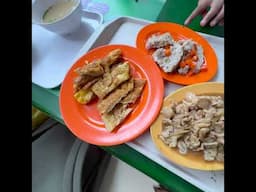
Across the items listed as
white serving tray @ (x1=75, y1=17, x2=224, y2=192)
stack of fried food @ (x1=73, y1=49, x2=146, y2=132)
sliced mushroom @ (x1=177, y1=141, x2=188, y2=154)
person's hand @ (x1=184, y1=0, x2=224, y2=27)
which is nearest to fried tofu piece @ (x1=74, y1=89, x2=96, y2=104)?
stack of fried food @ (x1=73, y1=49, x2=146, y2=132)

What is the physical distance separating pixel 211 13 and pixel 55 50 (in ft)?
1.46

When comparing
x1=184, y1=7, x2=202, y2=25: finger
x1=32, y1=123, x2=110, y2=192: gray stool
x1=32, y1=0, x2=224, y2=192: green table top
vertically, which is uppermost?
x1=184, y1=7, x2=202, y2=25: finger

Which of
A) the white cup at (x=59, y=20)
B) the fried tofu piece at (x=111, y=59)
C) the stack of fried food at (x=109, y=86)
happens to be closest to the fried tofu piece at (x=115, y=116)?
the stack of fried food at (x=109, y=86)

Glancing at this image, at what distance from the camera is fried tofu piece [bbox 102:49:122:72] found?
0.70 metres

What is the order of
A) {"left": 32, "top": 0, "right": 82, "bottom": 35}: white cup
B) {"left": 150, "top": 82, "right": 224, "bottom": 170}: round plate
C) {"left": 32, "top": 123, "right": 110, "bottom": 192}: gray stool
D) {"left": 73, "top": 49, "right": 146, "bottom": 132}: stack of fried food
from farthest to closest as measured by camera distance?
{"left": 32, "top": 123, "right": 110, "bottom": 192}: gray stool < {"left": 32, "top": 0, "right": 82, "bottom": 35}: white cup < {"left": 73, "top": 49, "right": 146, "bottom": 132}: stack of fried food < {"left": 150, "top": 82, "right": 224, "bottom": 170}: round plate

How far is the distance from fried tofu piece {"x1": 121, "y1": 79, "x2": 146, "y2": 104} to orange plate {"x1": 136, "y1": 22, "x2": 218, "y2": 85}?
56 millimetres

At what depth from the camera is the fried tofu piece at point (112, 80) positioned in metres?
0.66

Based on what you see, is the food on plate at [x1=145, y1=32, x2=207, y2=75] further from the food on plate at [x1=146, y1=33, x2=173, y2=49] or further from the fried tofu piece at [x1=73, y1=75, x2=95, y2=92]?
the fried tofu piece at [x1=73, y1=75, x2=95, y2=92]

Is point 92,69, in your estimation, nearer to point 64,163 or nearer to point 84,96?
point 84,96

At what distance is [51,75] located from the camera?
0.76m

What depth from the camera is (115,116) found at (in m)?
0.64

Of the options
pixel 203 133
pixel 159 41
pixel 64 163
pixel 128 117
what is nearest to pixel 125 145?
pixel 128 117
